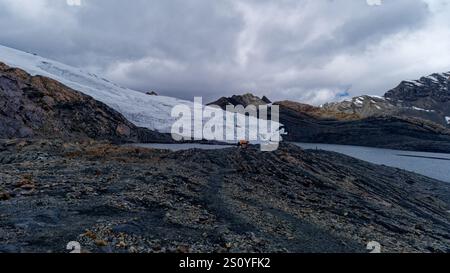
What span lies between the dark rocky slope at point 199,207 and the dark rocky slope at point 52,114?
2477cm

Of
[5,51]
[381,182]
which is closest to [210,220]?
[381,182]

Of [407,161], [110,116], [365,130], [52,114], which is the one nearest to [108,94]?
[110,116]

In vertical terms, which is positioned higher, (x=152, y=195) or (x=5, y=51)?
(x=5, y=51)

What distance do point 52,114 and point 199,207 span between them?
160 ft

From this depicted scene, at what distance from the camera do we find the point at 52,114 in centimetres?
5297

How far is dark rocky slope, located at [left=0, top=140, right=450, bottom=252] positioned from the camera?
27.7 feet

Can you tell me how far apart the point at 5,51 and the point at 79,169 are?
90.5 metres

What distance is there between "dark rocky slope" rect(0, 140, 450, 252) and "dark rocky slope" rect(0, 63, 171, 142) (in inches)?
975

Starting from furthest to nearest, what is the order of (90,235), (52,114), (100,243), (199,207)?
A: 1. (52,114)
2. (199,207)
3. (90,235)
4. (100,243)
